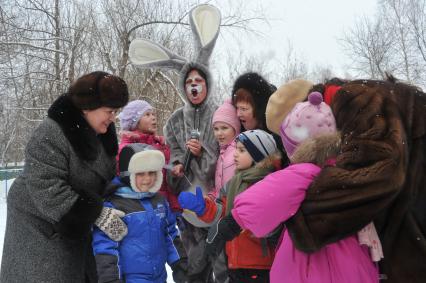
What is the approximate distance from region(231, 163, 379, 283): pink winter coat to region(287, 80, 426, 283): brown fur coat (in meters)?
0.05

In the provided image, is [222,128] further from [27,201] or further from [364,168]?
[364,168]

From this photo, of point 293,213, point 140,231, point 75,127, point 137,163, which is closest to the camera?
point 293,213

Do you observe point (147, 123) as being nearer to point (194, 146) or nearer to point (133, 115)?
point (133, 115)

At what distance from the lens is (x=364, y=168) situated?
138 cm

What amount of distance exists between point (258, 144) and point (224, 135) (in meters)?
0.47

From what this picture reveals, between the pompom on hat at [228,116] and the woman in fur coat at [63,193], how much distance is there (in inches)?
31.9

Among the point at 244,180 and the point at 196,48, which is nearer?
the point at 244,180

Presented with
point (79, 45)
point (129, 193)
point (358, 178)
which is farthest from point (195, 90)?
point (79, 45)

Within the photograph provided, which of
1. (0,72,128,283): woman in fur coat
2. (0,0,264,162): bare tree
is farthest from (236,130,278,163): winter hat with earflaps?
(0,0,264,162): bare tree

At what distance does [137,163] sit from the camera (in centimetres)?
266

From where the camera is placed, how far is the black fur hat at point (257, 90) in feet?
9.59

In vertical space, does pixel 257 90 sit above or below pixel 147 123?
above

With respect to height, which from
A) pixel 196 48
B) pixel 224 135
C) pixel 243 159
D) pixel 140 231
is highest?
pixel 196 48

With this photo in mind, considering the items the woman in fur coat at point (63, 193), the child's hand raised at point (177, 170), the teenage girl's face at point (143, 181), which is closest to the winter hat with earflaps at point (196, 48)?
the child's hand raised at point (177, 170)
